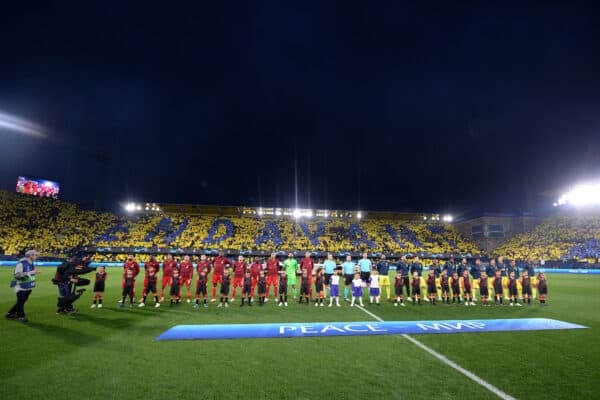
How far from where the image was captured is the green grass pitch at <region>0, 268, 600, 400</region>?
455 centimetres

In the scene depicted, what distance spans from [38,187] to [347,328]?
62.4m

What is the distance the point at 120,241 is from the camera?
42031 mm

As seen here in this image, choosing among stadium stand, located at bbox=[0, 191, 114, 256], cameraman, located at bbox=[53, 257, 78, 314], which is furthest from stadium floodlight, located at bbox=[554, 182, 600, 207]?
stadium stand, located at bbox=[0, 191, 114, 256]

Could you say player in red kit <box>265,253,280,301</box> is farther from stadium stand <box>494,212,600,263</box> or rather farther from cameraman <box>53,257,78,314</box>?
stadium stand <box>494,212,600,263</box>

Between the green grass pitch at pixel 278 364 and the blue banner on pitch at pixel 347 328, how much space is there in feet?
1.35

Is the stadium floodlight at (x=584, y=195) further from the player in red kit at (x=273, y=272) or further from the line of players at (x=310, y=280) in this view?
the player in red kit at (x=273, y=272)

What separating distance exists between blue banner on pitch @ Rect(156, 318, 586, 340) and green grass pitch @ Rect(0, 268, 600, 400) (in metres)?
0.41

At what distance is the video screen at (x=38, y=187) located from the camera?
48.9 m

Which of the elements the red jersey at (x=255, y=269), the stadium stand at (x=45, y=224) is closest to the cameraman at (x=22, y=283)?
the red jersey at (x=255, y=269)

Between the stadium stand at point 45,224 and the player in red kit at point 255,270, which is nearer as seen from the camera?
the player in red kit at point 255,270

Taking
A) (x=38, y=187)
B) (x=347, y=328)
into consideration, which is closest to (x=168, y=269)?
(x=347, y=328)

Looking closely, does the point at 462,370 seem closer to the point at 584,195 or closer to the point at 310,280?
the point at 310,280

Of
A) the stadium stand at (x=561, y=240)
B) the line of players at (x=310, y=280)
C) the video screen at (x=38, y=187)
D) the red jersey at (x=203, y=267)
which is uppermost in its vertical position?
the video screen at (x=38, y=187)

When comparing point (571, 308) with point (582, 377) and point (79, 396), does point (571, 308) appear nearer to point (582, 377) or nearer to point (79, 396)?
point (582, 377)
